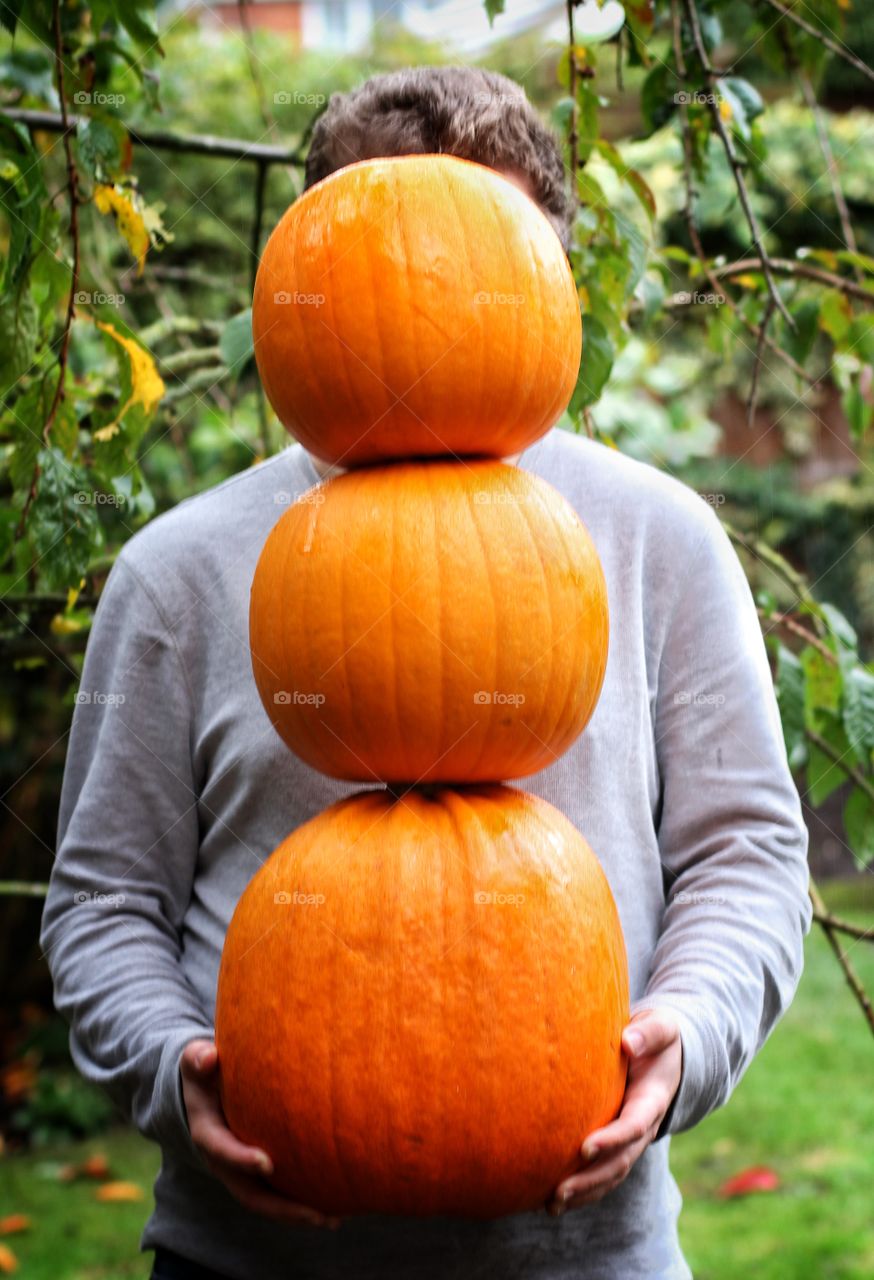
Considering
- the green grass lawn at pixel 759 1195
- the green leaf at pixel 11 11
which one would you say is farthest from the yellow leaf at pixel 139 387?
the green grass lawn at pixel 759 1195

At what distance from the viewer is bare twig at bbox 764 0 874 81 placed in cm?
175

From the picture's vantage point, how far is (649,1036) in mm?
1089

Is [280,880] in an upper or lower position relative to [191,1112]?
upper

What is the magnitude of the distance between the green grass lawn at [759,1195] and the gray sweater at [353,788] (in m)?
2.17

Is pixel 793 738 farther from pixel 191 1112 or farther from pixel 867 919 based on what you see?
pixel 867 919

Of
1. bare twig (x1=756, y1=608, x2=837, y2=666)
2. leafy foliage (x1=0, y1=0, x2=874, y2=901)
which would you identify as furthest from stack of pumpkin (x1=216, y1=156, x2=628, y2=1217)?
bare twig (x1=756, y1=608, x2=837, y2=666)

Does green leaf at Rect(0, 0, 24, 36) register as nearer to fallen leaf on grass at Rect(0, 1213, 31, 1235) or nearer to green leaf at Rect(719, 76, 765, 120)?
green leaf at Rect(719, 76, 765, 120)

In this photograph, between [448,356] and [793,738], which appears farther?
[793,738]

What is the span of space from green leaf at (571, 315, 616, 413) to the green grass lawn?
2.44 m

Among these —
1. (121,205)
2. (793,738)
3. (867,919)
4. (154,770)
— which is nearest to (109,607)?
(154,770)

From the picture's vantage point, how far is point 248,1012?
Result: 1.07 metres

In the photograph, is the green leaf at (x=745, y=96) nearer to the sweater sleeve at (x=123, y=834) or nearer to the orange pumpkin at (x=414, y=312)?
the orange pumpkin at (x=414, y=312)

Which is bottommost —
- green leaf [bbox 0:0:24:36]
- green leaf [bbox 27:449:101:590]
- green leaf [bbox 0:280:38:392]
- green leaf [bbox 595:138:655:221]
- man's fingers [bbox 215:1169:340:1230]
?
man's fingers [bbox 215:1169:340:1230]

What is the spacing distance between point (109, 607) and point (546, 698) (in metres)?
0.63
